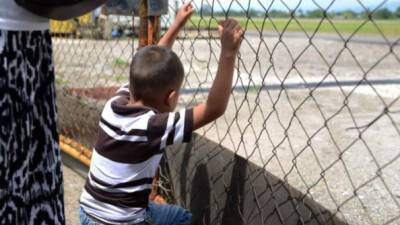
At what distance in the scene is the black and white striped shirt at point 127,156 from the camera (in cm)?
222

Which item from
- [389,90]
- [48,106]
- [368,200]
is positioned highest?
[48,106]

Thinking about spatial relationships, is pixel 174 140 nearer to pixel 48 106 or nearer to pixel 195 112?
pixel 195 112

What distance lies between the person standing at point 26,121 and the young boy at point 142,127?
0.47 meters

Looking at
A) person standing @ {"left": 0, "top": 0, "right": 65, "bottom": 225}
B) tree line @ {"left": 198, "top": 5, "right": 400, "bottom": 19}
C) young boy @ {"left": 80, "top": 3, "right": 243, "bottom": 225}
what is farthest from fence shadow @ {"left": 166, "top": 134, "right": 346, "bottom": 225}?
person standing @ {"left": 0, "top": 0, "right": 65, "bottom": 225}

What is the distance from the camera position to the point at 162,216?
8.41 ft

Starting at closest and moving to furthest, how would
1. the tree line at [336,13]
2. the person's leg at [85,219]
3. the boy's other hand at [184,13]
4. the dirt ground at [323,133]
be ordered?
the tree line at [336,13] → the person's leg at [85,219] → the boy's other hand at [184,13] → the dirt ground at [323,133]

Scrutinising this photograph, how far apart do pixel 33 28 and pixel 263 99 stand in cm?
609

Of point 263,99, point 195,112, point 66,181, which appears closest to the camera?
point 195,112

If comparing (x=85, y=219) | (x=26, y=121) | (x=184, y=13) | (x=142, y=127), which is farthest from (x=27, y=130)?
(x=184, y=13)

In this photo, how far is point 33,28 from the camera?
5.50ft

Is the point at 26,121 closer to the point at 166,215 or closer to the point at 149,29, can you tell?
the point at 166,215

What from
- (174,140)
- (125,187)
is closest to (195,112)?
(174,140)

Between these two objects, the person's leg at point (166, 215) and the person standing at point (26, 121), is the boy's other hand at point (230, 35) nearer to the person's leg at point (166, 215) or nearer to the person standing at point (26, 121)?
the person standing at point (26, 121)

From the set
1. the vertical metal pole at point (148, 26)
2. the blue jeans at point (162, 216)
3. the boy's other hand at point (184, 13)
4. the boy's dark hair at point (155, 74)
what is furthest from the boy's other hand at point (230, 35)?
the vertical metal pole at point (148, 26)
